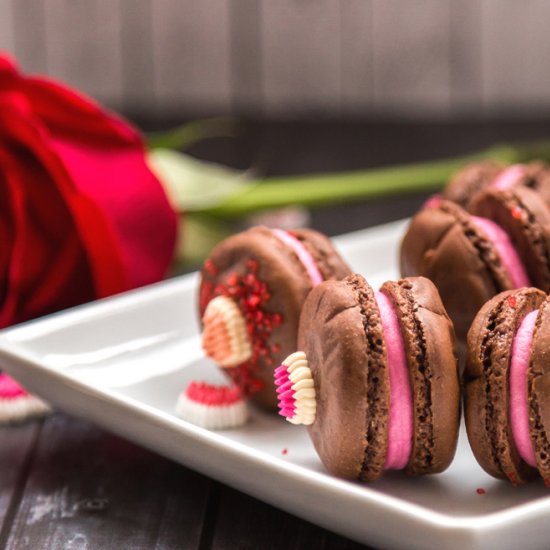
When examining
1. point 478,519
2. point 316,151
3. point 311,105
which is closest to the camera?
point 478,519

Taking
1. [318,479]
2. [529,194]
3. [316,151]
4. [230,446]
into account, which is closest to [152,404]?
[230,446]

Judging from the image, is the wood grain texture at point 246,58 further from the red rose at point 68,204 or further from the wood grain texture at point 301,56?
the red rose at point 68,204

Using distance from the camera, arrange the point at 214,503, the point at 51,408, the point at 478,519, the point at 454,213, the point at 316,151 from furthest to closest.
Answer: the point at 316,151, the point at 51,408, the point at 454,213, the point at 214,503, the point at 478,519

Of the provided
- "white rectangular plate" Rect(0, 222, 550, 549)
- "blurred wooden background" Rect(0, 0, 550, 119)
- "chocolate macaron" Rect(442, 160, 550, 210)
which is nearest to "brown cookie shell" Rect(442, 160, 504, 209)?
"chocolate macaron" Rect(442, 160, 550, 210)

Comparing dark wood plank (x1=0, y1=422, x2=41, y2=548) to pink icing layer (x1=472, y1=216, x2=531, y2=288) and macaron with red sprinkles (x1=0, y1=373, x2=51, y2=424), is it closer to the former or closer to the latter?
macaron with red sprinkles (x1=0, y1=373, x2=51, y2=424)

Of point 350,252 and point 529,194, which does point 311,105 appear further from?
point 529,194

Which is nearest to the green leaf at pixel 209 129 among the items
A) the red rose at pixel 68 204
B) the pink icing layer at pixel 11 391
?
the red rose at pixel 68 204

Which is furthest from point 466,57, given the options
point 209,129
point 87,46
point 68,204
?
point 68,204
